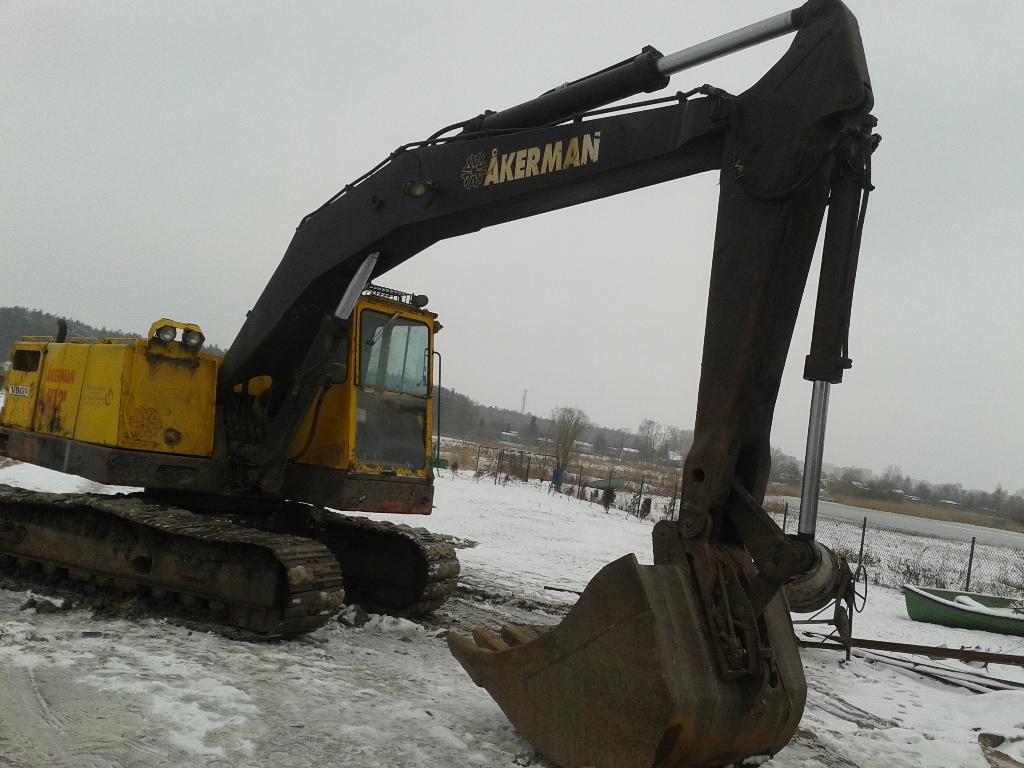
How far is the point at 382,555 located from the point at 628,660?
13.7ft

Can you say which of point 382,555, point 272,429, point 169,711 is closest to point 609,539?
point 382,555

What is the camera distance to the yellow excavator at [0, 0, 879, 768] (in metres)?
3.68

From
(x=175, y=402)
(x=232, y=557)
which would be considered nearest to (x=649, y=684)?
(x=232, y=557)

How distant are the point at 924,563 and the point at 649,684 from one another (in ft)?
60.4

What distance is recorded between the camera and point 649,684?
3480 millimetres

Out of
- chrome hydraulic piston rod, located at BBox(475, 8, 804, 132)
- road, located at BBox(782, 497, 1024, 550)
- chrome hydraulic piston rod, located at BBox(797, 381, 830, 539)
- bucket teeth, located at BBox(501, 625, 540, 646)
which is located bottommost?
road, located at BBox(782, 497, 1024, 550)

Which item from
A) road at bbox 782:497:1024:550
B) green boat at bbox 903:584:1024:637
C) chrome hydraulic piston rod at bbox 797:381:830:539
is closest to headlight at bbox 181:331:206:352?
chrome hydraulic piston rod at bbox 797:381:830:539

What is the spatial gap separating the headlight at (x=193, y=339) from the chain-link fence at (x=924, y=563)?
645cm

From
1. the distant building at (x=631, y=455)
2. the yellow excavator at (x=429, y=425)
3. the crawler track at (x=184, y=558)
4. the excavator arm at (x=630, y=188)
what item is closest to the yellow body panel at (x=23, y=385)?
the yellow excavator at (x=429, y=425)

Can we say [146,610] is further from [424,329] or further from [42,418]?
[424,329]

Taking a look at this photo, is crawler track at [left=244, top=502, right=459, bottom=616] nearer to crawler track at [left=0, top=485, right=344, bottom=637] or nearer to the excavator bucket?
crawler track at [left=0, top=485, right=344, bottom=637]

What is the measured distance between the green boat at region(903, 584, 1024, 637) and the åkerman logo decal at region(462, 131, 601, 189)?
8.35 meters

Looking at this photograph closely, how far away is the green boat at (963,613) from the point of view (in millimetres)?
10023

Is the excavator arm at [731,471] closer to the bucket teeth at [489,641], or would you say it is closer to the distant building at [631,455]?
the bucket teeth at [489,641]
